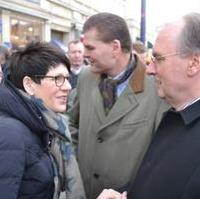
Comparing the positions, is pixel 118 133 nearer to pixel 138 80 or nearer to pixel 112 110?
pixel 112 110

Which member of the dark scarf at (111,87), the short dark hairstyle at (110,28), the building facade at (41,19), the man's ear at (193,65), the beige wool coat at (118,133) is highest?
the building facade at (41,19)

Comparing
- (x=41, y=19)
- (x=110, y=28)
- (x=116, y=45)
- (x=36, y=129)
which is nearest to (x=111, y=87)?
(x=116, y=45)

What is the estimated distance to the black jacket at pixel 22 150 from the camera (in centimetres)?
184

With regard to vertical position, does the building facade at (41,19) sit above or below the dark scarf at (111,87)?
above

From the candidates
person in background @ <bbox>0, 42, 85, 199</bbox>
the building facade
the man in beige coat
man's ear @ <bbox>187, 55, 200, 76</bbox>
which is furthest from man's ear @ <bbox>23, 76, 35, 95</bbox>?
the building facade

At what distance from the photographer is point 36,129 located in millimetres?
2055

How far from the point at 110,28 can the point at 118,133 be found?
73 cm

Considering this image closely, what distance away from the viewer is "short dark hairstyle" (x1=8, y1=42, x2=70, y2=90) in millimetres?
2303

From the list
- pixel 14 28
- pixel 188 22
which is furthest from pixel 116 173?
pixel 14 28

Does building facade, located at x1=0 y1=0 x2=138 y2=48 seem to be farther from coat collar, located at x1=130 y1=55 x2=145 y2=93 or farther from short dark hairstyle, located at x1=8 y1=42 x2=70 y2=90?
short dark hairstyle, located at x1=8 y1=42 x2=70 y2=90

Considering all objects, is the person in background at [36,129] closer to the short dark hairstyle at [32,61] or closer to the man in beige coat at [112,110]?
the short dark hairstyle at [32,61]

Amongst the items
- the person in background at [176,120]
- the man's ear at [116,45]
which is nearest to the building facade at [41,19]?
the man's ear at [116,45]

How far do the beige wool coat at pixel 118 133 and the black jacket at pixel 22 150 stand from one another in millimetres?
621

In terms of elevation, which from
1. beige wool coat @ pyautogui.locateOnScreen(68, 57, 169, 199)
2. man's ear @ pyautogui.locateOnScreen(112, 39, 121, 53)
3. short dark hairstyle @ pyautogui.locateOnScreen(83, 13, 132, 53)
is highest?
short dark hairstyle @ pyautogui.locateOnScreen(83, 13, 132, 53)
